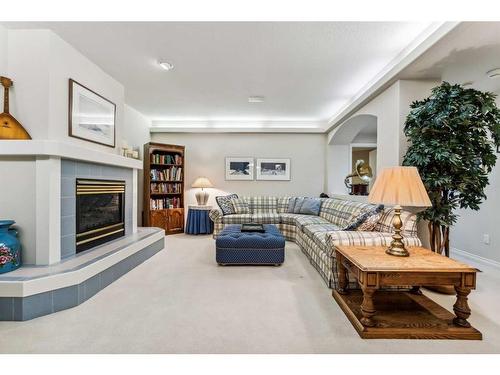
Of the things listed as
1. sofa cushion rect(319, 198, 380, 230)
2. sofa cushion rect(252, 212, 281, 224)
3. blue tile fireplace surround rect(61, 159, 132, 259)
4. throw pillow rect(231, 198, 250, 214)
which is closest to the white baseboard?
sofa cushion rect(319, 198, 380, 230)

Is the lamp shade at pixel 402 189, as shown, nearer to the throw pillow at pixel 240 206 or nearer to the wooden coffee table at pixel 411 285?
the wooden coffee table at pixel 411 285

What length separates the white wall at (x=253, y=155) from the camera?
232 inches

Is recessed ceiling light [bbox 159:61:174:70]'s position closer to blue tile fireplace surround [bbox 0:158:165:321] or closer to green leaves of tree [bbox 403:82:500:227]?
blue tile fireplace surround [bbox 0:158:165:321]

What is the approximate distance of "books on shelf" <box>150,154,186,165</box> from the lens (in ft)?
16.8

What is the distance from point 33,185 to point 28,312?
110 cm

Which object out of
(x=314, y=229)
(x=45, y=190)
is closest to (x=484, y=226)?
(x=314, y=229)

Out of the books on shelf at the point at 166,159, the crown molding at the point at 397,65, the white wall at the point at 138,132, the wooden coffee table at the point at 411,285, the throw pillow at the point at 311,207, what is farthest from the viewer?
the books on shelf at the point at 166,159

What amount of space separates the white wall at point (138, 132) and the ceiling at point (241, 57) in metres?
0.32

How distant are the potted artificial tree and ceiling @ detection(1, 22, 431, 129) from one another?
0.76m

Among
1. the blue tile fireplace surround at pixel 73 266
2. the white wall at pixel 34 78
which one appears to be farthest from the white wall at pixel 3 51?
the blue tile fireplace surround at pixel 73 266

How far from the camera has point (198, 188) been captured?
236 inches

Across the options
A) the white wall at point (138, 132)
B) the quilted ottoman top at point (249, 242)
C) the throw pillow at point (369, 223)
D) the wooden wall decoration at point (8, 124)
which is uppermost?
the white wall at point (138, 132)
